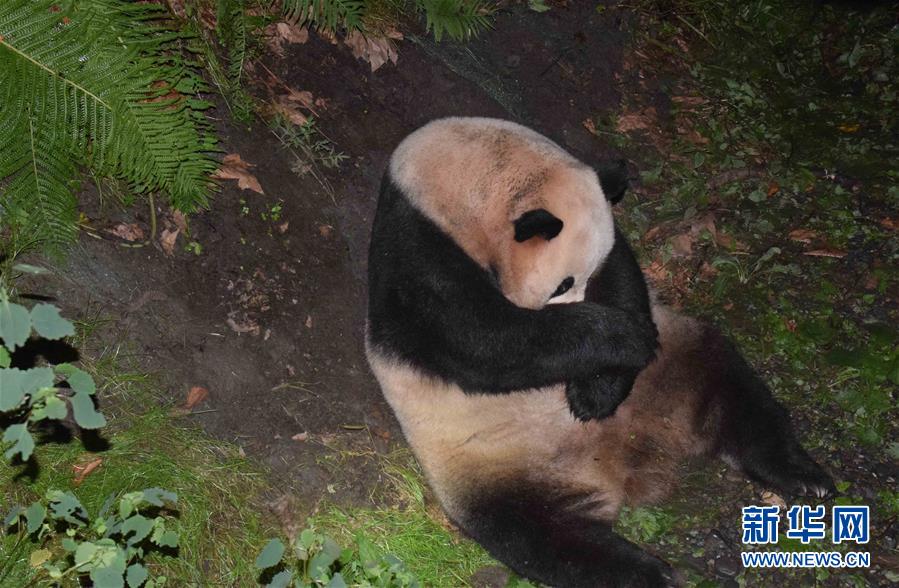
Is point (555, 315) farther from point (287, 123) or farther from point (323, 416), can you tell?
point (287, 123)

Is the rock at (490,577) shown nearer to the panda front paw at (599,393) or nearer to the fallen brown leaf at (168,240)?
the panda front paw at (599,393)

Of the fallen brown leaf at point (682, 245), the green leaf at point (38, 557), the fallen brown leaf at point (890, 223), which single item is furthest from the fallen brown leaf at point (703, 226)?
the green leaf at point (38, 557)

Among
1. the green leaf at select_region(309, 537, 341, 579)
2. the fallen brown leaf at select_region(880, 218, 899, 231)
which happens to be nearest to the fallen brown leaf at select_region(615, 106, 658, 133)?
the fallen brown leaf at select_region(880, 218, 899, 231)

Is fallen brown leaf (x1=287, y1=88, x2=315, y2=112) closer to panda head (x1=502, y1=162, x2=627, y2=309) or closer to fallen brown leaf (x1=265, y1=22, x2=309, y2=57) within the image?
fallen brown leaf (x1=265, y1=22, x2=309, y2=57)

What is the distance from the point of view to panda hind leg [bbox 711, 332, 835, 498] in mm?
5250

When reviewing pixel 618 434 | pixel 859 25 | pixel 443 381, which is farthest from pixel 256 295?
pixel 859 25

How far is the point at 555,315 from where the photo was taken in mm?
4902

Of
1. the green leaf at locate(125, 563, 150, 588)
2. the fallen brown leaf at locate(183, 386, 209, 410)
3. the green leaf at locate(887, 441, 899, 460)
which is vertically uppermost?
the green leaf at locate(125, 563, 150, 588)

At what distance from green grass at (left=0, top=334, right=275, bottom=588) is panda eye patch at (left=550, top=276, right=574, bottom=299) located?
200 centimetres

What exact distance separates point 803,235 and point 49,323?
19.2 ft

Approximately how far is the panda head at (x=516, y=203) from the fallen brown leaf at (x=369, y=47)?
203 cm

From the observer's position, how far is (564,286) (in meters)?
4.77

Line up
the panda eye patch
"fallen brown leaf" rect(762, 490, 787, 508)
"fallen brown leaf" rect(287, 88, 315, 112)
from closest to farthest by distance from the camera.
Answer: the panda eye patch, "fallen brown leaf" rect(762, 490, 787, 508), "fallen brown leaf" rect(287, 88, 315, 112)

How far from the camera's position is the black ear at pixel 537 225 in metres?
4.23
